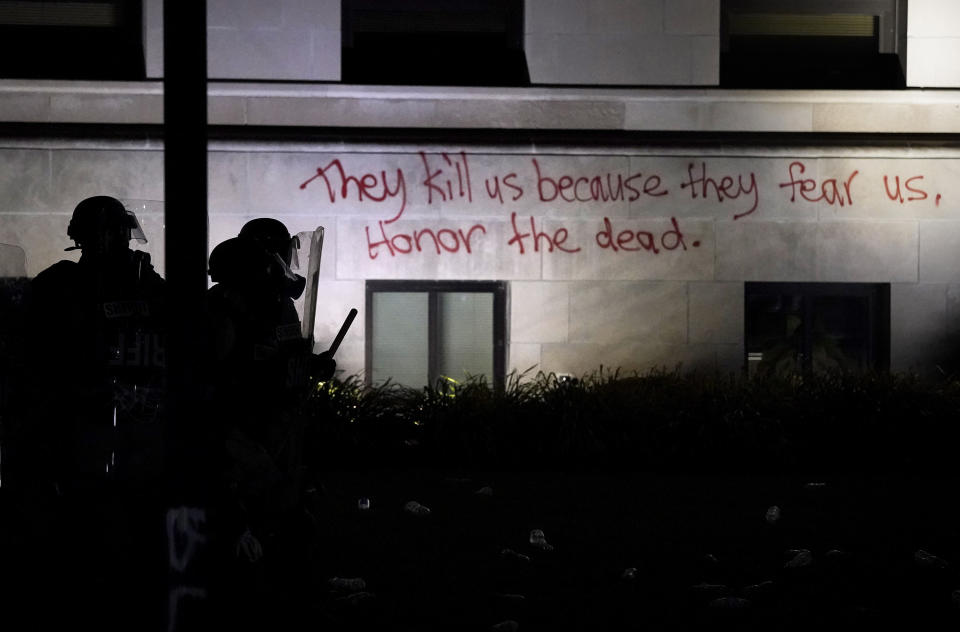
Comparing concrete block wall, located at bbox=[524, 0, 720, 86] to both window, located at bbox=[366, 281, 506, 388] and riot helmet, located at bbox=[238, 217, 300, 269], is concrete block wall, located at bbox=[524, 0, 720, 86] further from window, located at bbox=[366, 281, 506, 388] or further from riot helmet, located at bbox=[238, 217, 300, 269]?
riot helmet, located at bbox=[238, 217, 300, 269]

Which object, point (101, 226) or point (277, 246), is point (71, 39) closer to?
point (101, 226)

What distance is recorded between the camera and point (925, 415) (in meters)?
8.93

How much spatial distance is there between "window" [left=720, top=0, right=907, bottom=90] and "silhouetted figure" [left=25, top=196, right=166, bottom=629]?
859 cm

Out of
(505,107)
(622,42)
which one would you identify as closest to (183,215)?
(505,107)

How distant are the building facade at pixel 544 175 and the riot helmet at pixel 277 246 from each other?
6.69 metres

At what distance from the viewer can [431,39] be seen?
459 inches

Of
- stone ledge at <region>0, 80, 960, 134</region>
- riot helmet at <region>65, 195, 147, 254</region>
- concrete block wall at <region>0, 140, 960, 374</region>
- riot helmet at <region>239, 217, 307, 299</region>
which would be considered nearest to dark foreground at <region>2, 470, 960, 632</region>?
riot helmet at <region>239, 217, 307, 299</region>

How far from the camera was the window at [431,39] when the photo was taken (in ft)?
37.9

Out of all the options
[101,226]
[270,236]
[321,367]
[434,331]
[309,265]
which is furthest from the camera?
[434,331]

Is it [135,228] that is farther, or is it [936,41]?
[936,41]

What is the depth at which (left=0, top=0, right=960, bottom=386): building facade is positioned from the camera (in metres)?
11.1

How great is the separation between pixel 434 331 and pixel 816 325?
153 inches

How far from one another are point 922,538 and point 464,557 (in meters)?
2.45

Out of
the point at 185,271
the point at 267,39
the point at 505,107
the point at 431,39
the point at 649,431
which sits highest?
the point at 431,39
